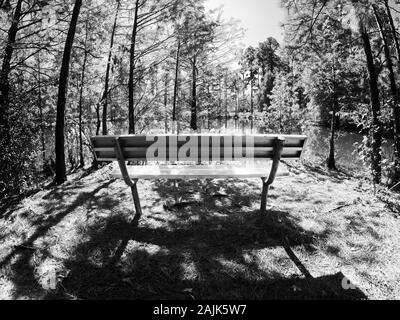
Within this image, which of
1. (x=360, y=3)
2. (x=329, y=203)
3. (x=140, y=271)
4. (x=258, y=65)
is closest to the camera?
(x=140, y=271)

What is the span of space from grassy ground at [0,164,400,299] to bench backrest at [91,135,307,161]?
0.95 meters

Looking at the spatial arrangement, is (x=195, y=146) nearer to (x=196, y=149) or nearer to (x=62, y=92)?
(x=196, y=149)

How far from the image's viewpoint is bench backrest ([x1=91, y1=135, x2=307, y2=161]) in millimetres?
3445

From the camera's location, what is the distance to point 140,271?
9.86ft

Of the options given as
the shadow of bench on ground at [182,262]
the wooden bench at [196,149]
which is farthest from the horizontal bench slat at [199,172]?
the shadow of bench on ground at [182,262]

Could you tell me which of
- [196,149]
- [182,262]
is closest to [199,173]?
[196,149]

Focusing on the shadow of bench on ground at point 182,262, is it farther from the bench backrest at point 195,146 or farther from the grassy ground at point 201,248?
the bench backrest at point 195,146

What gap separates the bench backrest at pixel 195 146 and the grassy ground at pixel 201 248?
0.95 metres

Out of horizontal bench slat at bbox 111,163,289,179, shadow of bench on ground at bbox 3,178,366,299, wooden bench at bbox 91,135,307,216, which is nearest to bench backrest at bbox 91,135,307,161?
wooden bench at bbox 91,135,307,216

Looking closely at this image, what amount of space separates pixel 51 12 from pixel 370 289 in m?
9.60

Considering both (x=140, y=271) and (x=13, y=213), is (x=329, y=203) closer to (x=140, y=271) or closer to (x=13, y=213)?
(x=140, y=271)

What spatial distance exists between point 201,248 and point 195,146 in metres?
1.12

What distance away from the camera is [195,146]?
3.46 meters
